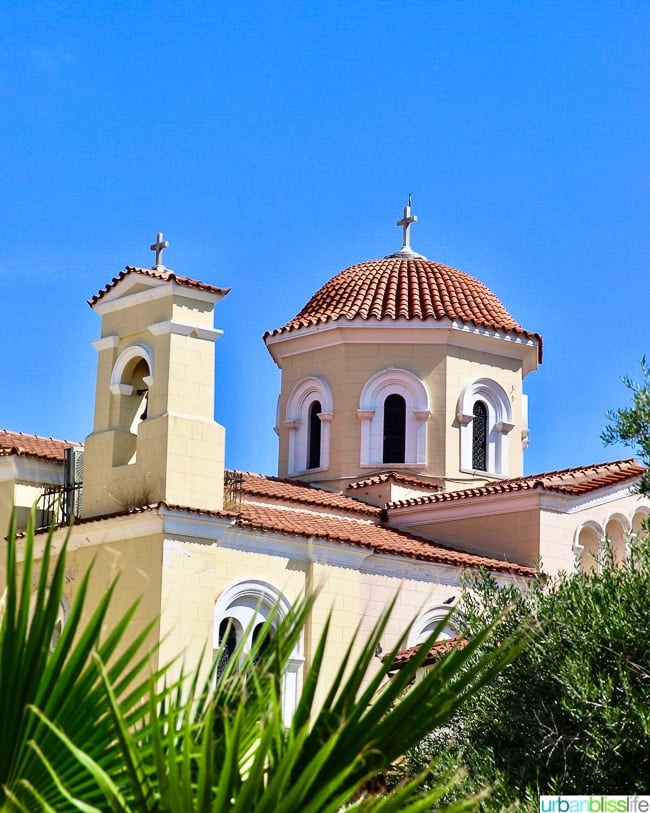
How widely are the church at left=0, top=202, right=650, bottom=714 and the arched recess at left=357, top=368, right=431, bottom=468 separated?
0.04m

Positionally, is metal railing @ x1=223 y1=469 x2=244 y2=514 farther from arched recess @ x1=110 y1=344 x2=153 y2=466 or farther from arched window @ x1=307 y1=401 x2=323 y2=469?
arched window @ x1=307 y1=401 x2=323 y2=469

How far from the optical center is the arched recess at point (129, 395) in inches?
777

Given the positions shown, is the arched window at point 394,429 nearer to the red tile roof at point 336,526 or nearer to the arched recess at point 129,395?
the red tile roof at point 336,526

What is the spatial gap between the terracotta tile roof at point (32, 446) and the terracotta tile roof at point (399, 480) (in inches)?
216

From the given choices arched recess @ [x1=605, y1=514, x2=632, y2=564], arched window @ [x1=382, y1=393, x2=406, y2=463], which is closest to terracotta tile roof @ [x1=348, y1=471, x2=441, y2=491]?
arched window @ [x1=382, y1=393, x2=406, y2=463]

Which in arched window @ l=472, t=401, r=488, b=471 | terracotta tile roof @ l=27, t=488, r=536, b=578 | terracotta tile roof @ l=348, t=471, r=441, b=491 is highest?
arched window @ l=472, t=401, r=488, b=471

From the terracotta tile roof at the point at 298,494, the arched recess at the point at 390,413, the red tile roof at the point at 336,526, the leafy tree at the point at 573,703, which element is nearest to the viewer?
the leafy tree at the point at 573,703

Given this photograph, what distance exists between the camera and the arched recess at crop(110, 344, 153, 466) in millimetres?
19734

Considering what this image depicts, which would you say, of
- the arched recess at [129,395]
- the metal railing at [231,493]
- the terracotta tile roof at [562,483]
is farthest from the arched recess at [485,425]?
the arched recess at [129,395]

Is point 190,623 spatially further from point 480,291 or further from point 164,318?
point 480,291

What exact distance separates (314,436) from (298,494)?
139 inches

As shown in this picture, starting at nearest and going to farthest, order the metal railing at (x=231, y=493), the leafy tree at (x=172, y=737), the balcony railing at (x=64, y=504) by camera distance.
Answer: the leafy tree at (x=172, y=737) < the metal railing at (x=231, y=493) < the balcony railing at (x=64, y=504)

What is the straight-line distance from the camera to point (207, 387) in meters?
19.2

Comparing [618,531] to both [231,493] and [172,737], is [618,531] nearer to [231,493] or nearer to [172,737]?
[231,493]
